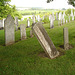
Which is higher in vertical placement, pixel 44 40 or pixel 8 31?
pixel 8 31

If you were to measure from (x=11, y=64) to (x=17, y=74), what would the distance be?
3.47 ft

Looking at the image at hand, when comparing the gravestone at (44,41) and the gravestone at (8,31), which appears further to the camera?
the gravestone at (8,31)

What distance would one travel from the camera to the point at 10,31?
371 inches

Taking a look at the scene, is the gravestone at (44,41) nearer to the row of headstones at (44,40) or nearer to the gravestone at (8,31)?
the row of headstones at (44,40)

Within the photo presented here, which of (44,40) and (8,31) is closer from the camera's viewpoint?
(44,40)

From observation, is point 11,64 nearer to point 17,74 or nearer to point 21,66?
point 21,66

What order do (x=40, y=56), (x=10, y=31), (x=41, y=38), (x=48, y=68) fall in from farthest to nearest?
(x=10, y=31) < (x=40, y=56) < (x=41, y=38) < (x=48, y=68)

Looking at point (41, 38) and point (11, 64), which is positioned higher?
point (41, 38)

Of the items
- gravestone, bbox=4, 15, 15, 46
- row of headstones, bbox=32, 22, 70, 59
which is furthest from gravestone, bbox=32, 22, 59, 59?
gravestone, bbox=4, 15, 15, 46

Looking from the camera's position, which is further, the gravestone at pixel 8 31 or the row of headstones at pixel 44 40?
the gravestone at pixel 8 31

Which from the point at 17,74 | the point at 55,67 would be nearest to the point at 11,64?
the point at 17,74

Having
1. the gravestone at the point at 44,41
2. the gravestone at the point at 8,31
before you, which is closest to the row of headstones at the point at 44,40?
the gravestone at the point at 44,41

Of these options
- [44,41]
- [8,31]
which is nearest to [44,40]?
[44,41]

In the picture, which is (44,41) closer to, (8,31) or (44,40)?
(44,40)
